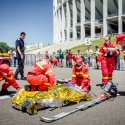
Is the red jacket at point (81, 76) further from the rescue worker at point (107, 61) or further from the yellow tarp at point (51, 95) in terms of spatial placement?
the rescue worker at point (107, 61)

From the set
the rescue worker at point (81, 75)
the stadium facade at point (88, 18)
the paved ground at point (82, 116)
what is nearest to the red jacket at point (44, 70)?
the paved ground at point (82, 116)

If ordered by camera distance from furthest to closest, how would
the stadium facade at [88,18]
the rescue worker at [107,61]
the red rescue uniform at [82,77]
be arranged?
the stadium facade at [88,18] < the rescue worker at [107,61] < the red rescue uniform at [82,77]

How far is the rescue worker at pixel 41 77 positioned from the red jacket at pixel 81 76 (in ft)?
5.43

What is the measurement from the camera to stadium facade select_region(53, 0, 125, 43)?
6147 centimetres

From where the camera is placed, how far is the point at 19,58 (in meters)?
13.3

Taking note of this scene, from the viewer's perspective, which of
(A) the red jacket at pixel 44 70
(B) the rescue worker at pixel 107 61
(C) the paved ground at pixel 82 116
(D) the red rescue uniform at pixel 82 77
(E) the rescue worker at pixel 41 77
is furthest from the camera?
(B) the rescue worker at pixel 107 61

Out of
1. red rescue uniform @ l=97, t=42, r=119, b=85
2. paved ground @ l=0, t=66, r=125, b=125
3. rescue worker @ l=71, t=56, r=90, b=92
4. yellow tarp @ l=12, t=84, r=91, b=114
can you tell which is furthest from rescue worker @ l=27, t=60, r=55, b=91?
red rescue uniform @ l=97, t=42, r=119, b=85

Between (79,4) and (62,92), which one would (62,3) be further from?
(62,92)

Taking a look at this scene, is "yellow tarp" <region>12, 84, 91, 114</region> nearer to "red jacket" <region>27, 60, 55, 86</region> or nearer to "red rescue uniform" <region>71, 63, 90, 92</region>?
"red jacket" <region>27, 60, 55, 86</region>

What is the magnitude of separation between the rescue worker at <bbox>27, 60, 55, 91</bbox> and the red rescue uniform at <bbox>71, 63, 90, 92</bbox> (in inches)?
63.9

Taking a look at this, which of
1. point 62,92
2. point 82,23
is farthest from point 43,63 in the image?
point 82,23

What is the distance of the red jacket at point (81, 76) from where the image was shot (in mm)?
8987

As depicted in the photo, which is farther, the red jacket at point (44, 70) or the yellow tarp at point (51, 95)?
the red jacket at point (44, 70)

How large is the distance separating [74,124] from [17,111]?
1.69 metres
